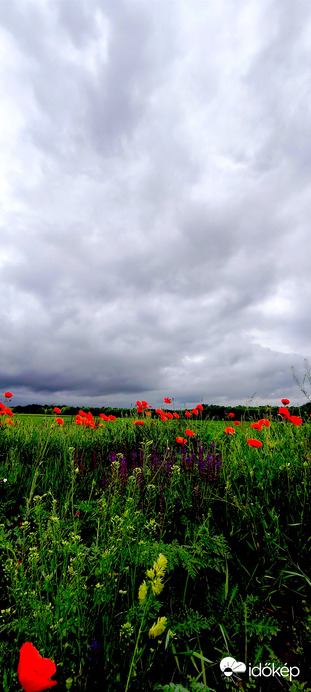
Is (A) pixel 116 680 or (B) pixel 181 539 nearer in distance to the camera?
(A) pixel 116 680

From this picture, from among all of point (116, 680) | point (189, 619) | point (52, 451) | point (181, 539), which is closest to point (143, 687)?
point (116, 680)

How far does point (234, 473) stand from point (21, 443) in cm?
373

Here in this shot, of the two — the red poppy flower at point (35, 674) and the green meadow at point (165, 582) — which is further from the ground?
the red poppy flower at point (35, 674)

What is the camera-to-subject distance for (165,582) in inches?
83.2

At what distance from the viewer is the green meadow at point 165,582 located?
4.85 feet

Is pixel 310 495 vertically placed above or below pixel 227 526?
above

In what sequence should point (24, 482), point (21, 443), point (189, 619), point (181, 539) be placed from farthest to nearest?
point (21, 443) → point (24, 482) → point (181, 539) → point (189, 619)

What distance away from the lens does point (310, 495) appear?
316cm

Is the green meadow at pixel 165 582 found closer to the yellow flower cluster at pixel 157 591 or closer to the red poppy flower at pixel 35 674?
the yellow flower cluster at pixel 157 591

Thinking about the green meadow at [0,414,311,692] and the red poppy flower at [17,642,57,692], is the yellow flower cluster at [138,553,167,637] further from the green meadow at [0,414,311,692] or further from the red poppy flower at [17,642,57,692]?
the red poppy flower at [17,642,57,692]

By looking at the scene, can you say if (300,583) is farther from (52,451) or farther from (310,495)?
(52,451)

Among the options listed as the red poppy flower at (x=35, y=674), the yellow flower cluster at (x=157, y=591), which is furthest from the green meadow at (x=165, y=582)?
the red poppy flower at (x=35, y=674)

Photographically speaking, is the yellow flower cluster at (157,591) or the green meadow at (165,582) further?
the green meadow at (165,582)

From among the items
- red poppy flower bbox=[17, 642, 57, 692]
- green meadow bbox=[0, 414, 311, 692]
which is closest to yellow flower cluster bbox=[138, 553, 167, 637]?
green meadow bbox=[0, 414, 311, 692]
